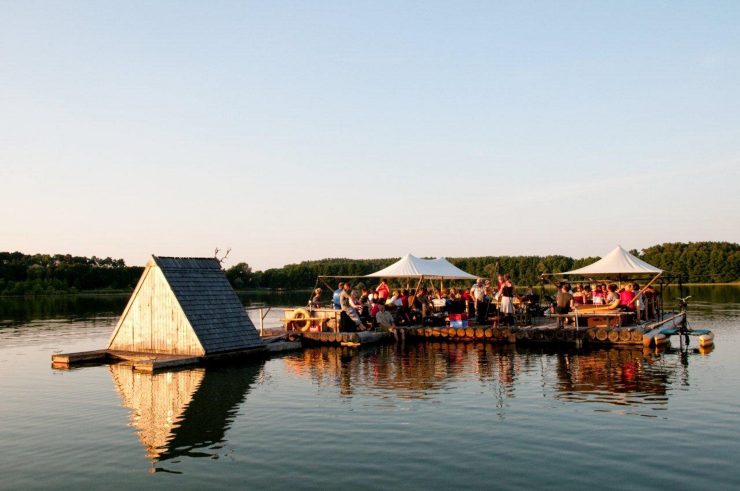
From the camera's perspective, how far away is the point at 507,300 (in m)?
27.0

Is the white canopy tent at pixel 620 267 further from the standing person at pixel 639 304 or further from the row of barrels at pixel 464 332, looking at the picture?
the row of barrels at pixel 464 332

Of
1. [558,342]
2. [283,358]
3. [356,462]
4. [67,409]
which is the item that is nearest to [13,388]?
[67,409]

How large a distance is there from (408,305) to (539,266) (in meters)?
81.8

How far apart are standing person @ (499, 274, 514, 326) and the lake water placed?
16.1ft

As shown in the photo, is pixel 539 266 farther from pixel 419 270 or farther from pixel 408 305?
pixel 408 305

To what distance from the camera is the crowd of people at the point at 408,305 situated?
27.5 m

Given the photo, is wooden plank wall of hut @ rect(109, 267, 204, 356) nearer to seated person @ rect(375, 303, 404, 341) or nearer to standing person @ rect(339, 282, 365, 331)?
standing person @ rect(339, 282, 365, 331)

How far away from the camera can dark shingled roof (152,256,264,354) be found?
22.0m

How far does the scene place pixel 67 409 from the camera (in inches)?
593

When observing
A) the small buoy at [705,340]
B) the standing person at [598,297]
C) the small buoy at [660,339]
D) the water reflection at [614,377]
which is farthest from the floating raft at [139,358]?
the small buoy at [705,340]

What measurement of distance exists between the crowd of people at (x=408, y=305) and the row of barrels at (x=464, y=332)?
3.12 feet

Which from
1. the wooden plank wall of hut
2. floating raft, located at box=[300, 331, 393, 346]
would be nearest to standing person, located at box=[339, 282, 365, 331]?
floating raft, located at box=[300, 331, 393, 346]

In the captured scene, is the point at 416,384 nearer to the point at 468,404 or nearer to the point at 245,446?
the point at 468,404

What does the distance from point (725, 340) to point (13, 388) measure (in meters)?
26.2
